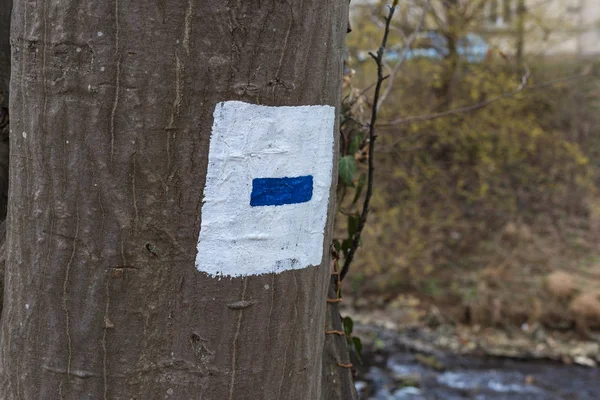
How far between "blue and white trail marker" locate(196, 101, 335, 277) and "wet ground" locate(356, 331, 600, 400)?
4075 mm

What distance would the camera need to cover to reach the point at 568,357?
18.0ft

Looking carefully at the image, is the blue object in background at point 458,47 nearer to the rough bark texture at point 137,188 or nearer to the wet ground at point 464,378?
the wet ground at point 464,378

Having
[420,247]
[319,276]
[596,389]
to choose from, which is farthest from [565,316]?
[319,276]

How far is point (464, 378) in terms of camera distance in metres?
5.21

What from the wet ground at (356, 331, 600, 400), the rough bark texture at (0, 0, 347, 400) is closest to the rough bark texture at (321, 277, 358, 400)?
the rough bark texture at (0, 0, 347, 400)

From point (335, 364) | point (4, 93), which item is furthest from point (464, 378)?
point (4, 93)

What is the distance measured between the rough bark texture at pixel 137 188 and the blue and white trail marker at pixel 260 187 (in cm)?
2

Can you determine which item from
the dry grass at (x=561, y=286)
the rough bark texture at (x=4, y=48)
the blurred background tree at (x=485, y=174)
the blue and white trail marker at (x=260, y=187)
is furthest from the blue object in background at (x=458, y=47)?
the blue and white trail marker at (x=260, y=187)

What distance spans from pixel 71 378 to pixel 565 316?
18.9 ft

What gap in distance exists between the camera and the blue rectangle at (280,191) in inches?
37.9

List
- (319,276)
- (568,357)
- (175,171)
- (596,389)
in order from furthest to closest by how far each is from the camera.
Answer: (568,357) → (596,389) → (319,276) → (175,171)

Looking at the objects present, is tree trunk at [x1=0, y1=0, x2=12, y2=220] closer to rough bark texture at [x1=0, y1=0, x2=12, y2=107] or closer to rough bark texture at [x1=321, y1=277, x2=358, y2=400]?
rough bark texture at [x1=0, y1=0, x2=12, y2=107]

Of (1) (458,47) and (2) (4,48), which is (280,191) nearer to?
(2) (4,48)

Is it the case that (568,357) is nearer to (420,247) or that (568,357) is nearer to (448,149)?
(420,247)
